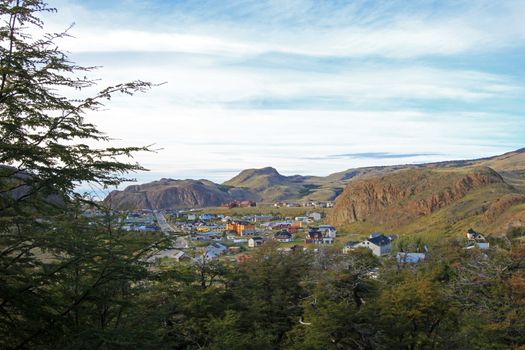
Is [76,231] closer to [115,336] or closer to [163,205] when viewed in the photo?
[115,336]

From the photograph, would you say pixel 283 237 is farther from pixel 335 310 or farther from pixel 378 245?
pixel 335 310

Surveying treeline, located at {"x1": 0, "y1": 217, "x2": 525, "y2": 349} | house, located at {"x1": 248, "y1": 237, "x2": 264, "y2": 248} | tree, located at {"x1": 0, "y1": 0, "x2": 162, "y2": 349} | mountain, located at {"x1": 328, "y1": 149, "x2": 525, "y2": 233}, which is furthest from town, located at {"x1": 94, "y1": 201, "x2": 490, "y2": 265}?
tree, located at {"x1": 0, "y1": 0, "x2": 162, "y2": 349}

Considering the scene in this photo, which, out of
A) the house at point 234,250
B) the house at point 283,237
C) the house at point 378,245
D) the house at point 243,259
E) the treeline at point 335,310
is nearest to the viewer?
the treeline at point 335,310

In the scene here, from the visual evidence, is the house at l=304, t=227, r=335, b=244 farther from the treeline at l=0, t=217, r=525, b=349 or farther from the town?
the treeline at l=0, t=217, r=525, b=349

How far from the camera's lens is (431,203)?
8919 centimetres

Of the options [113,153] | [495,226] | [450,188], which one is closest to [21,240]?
[113,153]

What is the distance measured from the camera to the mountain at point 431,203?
72.2 m

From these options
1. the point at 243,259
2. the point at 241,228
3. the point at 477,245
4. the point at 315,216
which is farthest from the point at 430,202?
the point at 243,259

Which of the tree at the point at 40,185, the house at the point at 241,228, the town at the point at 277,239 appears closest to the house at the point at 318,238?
the town at the point at 277,239

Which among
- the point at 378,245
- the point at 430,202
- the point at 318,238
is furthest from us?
the point at 430,202

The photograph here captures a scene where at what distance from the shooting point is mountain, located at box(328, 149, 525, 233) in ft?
237

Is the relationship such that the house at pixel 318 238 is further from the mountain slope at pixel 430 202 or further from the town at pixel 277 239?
the mountain slope at pixel 430 202

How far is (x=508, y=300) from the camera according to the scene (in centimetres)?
1670

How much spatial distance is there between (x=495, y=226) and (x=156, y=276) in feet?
235
